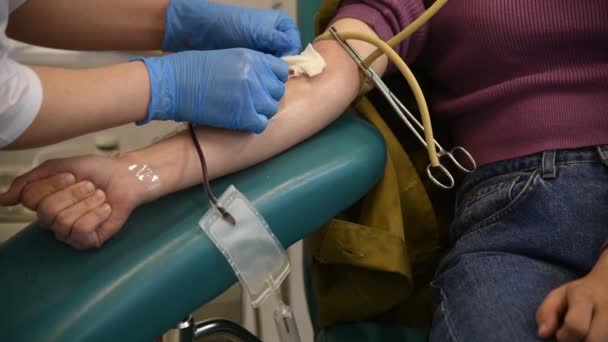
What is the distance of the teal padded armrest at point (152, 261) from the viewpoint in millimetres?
587

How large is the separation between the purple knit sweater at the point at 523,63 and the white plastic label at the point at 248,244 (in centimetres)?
Answer: 40

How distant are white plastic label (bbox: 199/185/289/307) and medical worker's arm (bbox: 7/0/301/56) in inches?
11.6

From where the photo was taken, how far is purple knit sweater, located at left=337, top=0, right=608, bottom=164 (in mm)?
874

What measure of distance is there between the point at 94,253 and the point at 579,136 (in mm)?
678

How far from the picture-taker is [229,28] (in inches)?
34.8

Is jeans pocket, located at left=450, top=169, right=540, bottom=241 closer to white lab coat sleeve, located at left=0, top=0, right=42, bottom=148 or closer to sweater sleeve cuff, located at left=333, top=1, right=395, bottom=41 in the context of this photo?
sweater sleeve cuff, located at left=333, top=1, right=395, bottom=41

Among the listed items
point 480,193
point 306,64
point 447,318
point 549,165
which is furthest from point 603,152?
point 306,64

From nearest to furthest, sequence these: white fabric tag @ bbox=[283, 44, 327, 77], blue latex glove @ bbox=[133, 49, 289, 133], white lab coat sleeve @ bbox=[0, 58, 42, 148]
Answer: white lab coat sleeve @ bbox=[0, 58, 42, 148] < blue latex glove @ bbox=[133, 49, 289, 133] < white fabric tag @ bbox=[283, 44, 327, 77]

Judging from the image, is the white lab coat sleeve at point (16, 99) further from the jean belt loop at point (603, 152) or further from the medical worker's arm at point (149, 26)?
the jean belt loop at point (603, 152)

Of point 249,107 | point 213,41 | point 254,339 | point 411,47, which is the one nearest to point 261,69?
point 249,107

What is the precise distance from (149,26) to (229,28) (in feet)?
0.44

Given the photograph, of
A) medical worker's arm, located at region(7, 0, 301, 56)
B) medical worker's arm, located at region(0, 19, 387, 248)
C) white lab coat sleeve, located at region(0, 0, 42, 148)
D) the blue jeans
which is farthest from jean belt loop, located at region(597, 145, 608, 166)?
white lab coat sleeve, located at region(0, 0, 42, 148)

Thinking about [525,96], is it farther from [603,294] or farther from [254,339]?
[254,339]

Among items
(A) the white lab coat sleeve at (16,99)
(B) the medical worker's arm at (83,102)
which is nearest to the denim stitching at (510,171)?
(B) the medical worker's arm at (83,102)
